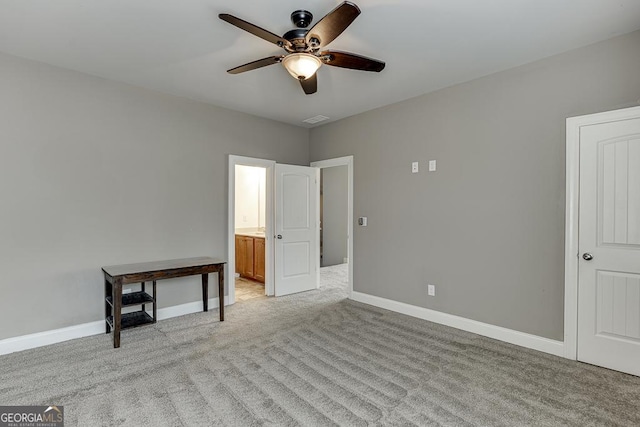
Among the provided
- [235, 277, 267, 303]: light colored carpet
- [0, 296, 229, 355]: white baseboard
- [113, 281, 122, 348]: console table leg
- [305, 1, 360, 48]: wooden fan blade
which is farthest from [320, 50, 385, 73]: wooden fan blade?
[235, 277, 267, 303]: light colored carpet

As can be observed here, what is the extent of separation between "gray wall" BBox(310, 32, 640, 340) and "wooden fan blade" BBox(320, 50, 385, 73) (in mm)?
1522

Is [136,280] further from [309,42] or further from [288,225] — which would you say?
[309,42]

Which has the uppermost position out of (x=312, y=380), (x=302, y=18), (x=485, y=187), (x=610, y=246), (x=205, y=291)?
(x=302, y=18)

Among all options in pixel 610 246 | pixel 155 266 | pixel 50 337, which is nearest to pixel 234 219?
pixel 155 266

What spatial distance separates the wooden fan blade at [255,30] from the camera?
6.22 feet

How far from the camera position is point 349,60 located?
8.04 ft

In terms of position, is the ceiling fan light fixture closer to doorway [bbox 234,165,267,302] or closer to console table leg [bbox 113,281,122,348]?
console table leg [bbox 113,281,122,348]

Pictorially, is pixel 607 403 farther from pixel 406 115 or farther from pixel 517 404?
pixel 406 115

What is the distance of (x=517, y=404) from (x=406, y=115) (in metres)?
3.13

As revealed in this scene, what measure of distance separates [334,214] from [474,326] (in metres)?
4.44

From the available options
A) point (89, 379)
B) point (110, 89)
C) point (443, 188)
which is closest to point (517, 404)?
point (443, 188)

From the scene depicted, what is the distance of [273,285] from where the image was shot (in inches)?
193

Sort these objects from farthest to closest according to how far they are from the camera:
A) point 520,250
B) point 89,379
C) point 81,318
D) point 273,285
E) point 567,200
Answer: point 273,285 → point 81,318 → point 520,250 → point 567,200 → point 89,379

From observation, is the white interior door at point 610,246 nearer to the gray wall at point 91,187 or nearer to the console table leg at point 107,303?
the gray wall at point 91,187
